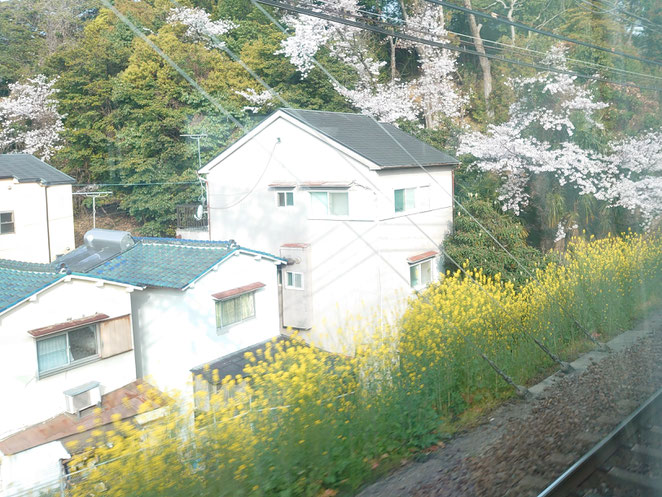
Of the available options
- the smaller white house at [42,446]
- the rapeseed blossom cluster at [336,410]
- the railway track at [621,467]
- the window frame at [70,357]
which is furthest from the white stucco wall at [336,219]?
the railway track at [621,467]

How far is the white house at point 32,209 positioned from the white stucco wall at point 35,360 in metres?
4.60

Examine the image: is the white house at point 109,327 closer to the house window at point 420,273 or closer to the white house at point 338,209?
the white house at point 338,209

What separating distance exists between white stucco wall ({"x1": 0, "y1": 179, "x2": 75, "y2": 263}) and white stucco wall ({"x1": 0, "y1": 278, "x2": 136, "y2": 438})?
15.1 feet

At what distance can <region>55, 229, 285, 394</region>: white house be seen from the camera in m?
5.79

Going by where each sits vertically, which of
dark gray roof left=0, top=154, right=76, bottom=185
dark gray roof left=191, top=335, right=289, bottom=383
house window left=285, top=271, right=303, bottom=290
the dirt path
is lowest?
dark gray roof left=191, top=335, right=289, bottom=383

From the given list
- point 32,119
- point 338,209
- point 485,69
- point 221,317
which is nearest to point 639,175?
point 485,69

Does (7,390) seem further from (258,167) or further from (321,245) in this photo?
(258,167)

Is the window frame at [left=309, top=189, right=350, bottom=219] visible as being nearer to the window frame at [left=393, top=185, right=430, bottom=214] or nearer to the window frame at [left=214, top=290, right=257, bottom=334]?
the window frame at [left=393, top=185, right=430, bottom=214]

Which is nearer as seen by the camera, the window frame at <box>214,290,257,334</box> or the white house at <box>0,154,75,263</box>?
the window frame at <box>214,290,257,334</box>

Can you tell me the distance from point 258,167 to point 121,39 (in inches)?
240

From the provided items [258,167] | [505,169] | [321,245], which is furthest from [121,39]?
[505,169]

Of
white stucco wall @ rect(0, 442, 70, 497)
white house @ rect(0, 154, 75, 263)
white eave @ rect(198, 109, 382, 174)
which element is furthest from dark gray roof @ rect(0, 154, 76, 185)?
white stucco wall @ rect(0, 442, 70, 497)

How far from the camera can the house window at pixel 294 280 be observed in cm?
730

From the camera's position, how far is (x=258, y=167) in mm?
7926
